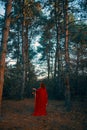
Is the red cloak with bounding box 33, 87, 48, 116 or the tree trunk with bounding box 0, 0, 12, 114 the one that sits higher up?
the tree trunk with bounding box 0, 0, 12, 114

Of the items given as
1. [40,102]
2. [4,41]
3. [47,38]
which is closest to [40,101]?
[40,102]

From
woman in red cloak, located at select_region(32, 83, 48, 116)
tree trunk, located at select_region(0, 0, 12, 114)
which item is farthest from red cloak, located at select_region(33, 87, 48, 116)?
tree trunk, located at select_region(0, 0, 12, 114)

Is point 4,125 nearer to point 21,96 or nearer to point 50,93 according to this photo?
point 21,96

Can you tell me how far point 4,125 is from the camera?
1186 cm

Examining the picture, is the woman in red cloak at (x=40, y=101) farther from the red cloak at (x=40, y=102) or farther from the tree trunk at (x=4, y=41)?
the tree trunk at (x=4, y=41)

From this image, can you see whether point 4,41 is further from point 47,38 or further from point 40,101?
point 47,38

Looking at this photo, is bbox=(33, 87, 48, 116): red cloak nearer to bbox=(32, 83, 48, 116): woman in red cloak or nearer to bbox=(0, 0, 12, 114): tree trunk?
bbox=(32, 83, 48, 116): woman in red cloak

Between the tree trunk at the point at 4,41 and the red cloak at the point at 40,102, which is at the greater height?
the tree trunk at the point at 4,41

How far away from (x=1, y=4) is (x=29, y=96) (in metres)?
13.7

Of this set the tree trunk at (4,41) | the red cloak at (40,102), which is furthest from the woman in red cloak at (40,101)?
the tree trunk at (4,41)

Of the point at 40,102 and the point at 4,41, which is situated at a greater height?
the point at 4,41

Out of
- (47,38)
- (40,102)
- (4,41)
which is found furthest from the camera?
(47,38)

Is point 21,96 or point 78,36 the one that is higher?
point 78,36

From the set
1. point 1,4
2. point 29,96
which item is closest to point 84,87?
point 29,96
